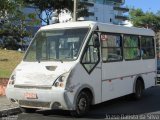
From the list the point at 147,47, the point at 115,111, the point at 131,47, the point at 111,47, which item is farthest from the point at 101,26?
the point at 147,47

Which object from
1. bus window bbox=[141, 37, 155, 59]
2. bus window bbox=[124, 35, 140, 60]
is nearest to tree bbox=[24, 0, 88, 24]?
bus window bbox=[141, 37, 155, 59]

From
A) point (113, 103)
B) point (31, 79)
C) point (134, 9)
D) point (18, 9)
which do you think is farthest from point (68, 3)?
point (134, 9)

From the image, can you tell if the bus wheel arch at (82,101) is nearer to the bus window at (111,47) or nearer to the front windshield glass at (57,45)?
the front windshield glass at (57,45)

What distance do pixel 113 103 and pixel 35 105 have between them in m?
3.90

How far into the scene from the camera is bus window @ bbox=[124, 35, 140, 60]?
14.7 m

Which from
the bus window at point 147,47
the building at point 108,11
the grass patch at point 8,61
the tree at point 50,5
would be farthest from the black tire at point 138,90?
the building at point 108,11

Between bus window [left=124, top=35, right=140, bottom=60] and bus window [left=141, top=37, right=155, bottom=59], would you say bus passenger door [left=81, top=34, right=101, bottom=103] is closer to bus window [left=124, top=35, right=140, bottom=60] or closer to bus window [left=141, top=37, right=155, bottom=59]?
bus window [left=124, top=35, right=140, bottom=60]

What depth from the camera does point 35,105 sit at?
11742 mm

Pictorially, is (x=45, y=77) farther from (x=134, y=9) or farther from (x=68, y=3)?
(x=134, y=9)

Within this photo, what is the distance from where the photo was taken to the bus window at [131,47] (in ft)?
48.3

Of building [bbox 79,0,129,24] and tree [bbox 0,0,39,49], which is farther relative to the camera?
building [bbox 79,0,129,24]

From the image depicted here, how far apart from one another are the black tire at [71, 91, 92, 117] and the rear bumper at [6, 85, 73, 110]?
372 millimetres

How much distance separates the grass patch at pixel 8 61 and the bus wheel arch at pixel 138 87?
738 centimetres

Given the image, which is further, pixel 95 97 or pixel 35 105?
pixel 95 97
